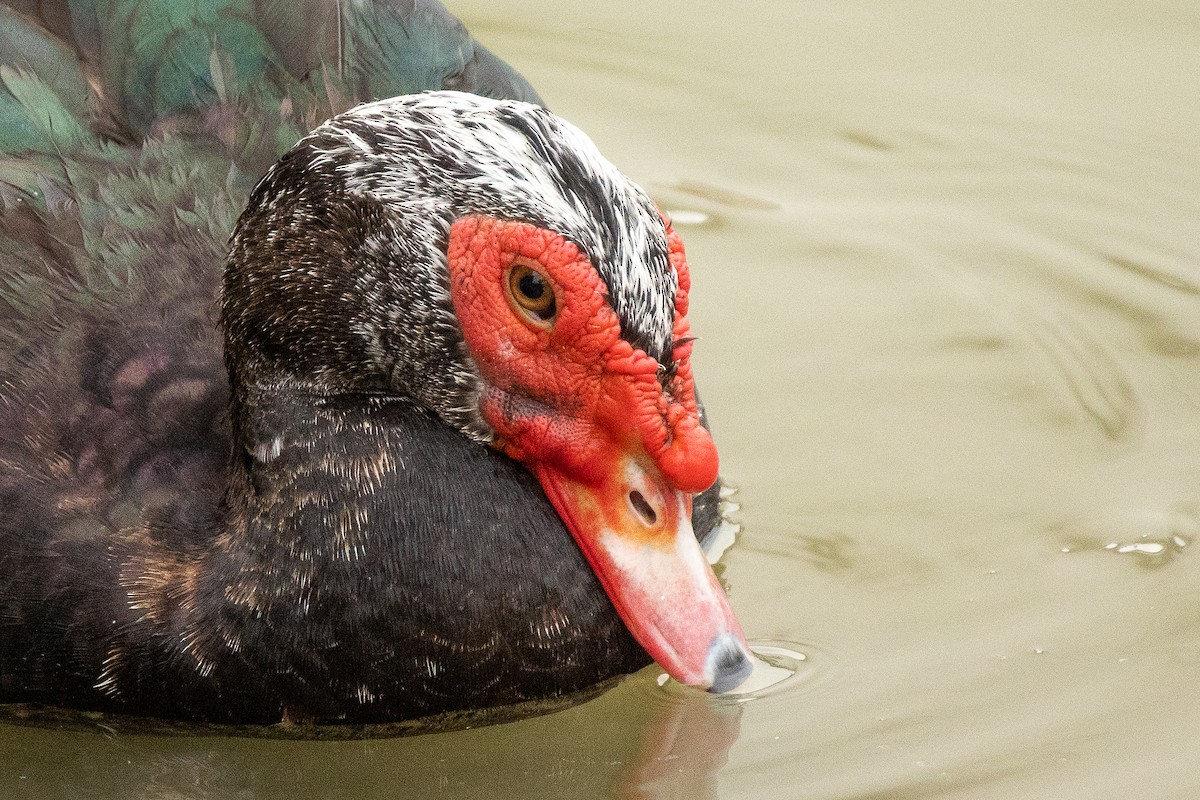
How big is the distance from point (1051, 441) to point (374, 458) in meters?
2.35

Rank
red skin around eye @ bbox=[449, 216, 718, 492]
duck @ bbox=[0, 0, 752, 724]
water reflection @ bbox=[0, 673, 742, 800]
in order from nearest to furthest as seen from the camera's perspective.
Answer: red skin around eye @ bbox=[449, 216, 718, 492] < duck @ bbox=[0, 0, 752, 724] < water reflection @ bbox=[0, 673, 742, 800]

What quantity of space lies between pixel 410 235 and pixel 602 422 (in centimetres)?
59

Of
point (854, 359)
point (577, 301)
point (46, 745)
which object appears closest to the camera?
point (577, 301)

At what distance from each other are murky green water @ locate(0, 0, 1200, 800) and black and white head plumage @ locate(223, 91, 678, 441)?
0.93m

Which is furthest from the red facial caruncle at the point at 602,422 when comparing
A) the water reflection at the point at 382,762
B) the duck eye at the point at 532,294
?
the water reflection at the point at 382,762

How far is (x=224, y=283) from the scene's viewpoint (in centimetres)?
452

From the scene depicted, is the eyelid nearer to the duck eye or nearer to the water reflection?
the duck eye

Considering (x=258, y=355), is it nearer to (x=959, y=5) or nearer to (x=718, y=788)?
(x=718, y=788)

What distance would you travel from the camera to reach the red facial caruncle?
13.5 feet

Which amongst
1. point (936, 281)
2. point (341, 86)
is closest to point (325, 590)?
point (341, 86)

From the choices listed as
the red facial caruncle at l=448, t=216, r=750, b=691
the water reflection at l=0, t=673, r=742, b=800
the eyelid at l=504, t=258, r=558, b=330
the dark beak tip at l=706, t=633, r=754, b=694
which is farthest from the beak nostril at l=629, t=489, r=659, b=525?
the water reflection at l=0, t=673, r=742, b=800

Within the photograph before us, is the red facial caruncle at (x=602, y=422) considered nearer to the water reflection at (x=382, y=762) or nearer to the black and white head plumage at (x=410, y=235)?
the black and white head plumage at (x=410, y=235)

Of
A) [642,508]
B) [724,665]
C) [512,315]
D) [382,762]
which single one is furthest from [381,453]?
[724,665]

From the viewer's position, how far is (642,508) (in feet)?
14.2
